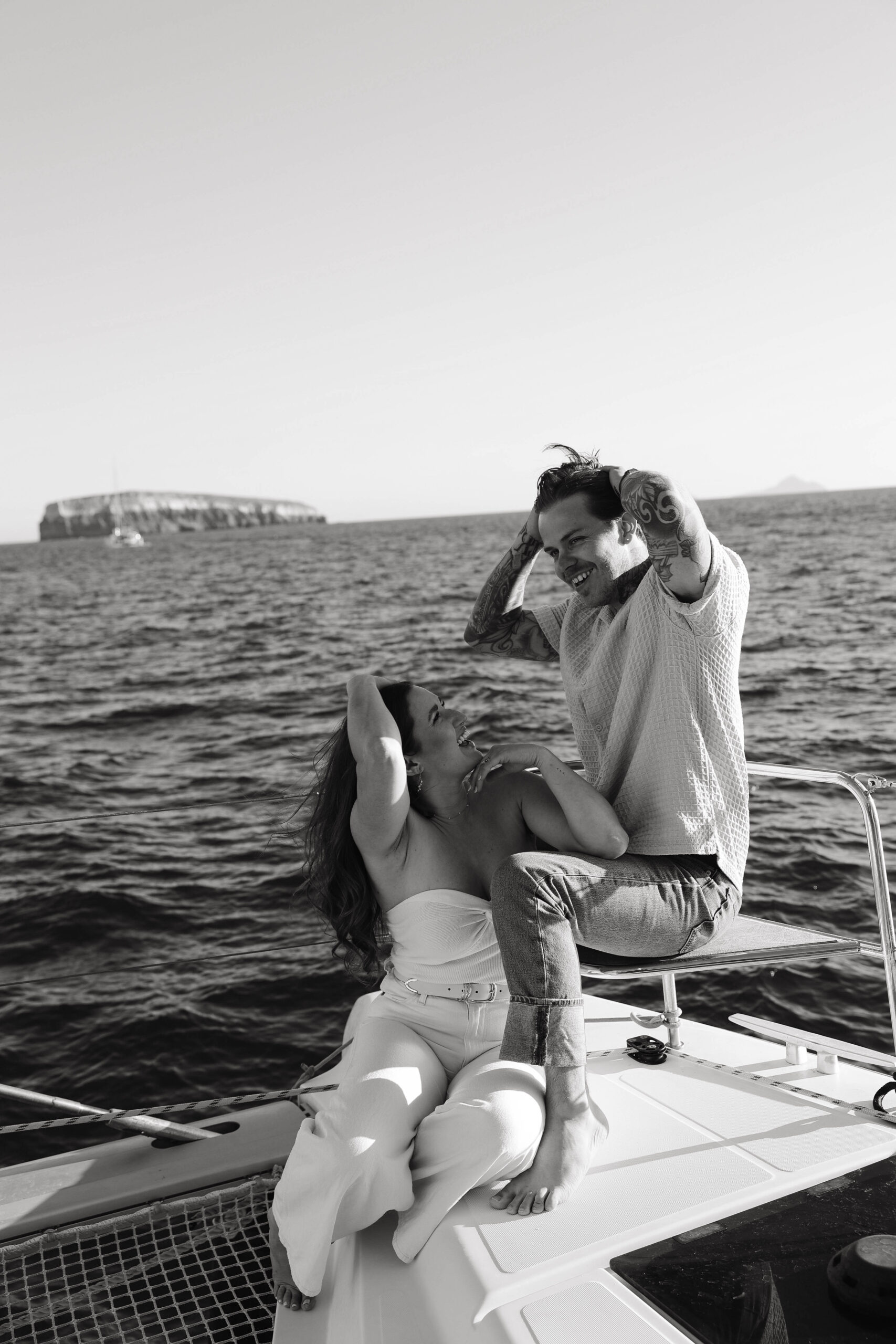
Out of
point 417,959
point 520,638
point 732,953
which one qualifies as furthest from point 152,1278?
point 520,638

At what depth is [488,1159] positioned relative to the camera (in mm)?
2230

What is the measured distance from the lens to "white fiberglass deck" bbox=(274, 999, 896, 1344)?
1.95m

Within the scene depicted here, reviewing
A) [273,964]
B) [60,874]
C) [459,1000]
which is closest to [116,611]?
[60,874]

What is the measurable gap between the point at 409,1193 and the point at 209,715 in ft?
43.6

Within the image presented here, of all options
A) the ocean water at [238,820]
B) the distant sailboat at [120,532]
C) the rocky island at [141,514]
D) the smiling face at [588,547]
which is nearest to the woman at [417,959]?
the ocean water at [238,820]

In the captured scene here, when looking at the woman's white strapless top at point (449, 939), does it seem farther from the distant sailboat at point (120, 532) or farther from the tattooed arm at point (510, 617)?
the distant sailboat at point (120, 532)

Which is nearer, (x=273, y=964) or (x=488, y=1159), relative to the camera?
(x=488, y=1159)

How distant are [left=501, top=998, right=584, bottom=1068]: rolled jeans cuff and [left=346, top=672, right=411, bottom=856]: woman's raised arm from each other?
1.76ft

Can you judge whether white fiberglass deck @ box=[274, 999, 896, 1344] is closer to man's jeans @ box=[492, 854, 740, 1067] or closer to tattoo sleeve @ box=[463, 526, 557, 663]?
man's jeans @ box=[492, 854, 740, 1067]

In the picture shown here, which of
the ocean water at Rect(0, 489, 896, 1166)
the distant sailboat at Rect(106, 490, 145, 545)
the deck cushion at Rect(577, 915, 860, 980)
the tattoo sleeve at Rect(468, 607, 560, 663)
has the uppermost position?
the distant sailboat at Rect(106, 490, 145, 545)

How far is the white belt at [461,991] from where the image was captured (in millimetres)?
2648

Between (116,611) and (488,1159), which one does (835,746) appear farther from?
(116,611)

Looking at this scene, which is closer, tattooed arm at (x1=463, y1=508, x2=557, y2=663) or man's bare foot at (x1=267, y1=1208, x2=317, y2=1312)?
man's bare foot at (x1=267, y1=1208, x2=317, y2=1312)

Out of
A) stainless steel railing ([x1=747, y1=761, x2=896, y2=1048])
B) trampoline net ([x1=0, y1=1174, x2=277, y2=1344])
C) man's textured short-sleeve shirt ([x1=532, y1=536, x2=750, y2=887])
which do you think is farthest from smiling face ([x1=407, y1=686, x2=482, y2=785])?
trampoline net ([x1=0, y1=1174, x2=277, y2=1344])
